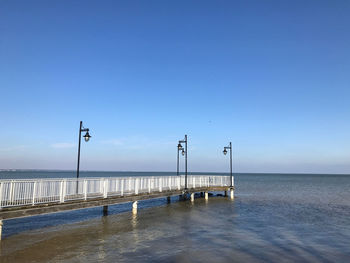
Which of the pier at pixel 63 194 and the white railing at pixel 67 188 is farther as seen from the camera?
the white railing at pixel 67 188

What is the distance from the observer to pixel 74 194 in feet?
50.4

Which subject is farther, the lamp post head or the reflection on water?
the lamp post head

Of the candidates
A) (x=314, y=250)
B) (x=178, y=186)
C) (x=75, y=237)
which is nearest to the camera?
(x=314, y=250)

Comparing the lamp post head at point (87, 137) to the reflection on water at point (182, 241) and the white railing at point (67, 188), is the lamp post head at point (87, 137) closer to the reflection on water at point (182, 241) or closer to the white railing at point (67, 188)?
the white railing at point (67, 188)

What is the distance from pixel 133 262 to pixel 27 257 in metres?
3.61

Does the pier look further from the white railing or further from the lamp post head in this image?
the lamp post head

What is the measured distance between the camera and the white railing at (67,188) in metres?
11.8

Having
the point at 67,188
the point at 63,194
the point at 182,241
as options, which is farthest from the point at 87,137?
the point at 182,241

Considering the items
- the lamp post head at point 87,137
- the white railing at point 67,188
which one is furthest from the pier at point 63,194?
the lamp post head at point 87,137

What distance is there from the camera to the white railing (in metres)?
11.8

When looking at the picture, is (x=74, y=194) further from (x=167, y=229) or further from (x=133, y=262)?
(x=133, y=262)

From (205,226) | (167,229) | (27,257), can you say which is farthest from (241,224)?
(27,257)

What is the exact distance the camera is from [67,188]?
1451 cm

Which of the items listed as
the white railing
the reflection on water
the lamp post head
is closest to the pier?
the white railing
